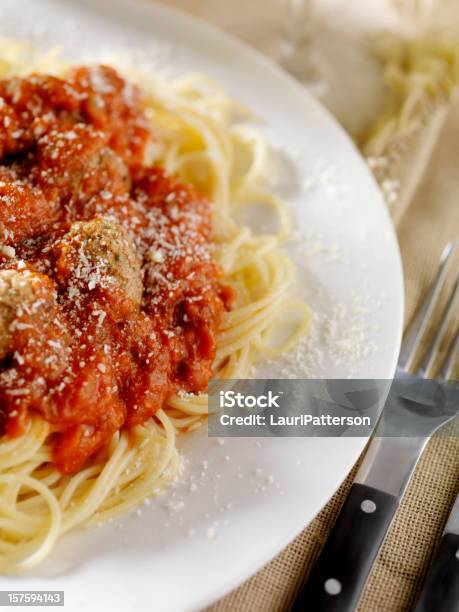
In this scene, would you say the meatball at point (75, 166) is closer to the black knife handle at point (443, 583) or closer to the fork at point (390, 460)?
the fork at point (390, 460)

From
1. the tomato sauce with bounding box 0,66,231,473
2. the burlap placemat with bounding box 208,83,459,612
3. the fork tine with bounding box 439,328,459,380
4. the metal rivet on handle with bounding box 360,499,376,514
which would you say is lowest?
the burlap placemat with bounding box 208,83,459,612

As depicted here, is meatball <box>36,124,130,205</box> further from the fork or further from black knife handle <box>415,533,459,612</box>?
black knife handle <box>415,533,459,612</box>

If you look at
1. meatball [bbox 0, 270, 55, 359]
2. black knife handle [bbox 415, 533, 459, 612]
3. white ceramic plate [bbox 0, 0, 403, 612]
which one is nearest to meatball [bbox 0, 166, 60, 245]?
meatball [bbox 0, 270, 55, 359]

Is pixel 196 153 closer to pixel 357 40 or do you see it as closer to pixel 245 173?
pixel 245 173

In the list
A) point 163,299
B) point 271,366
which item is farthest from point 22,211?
point 271,366

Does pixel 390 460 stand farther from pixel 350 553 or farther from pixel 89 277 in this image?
pixel 89 277

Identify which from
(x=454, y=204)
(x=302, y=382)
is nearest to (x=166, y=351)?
(x=302, y=382)
